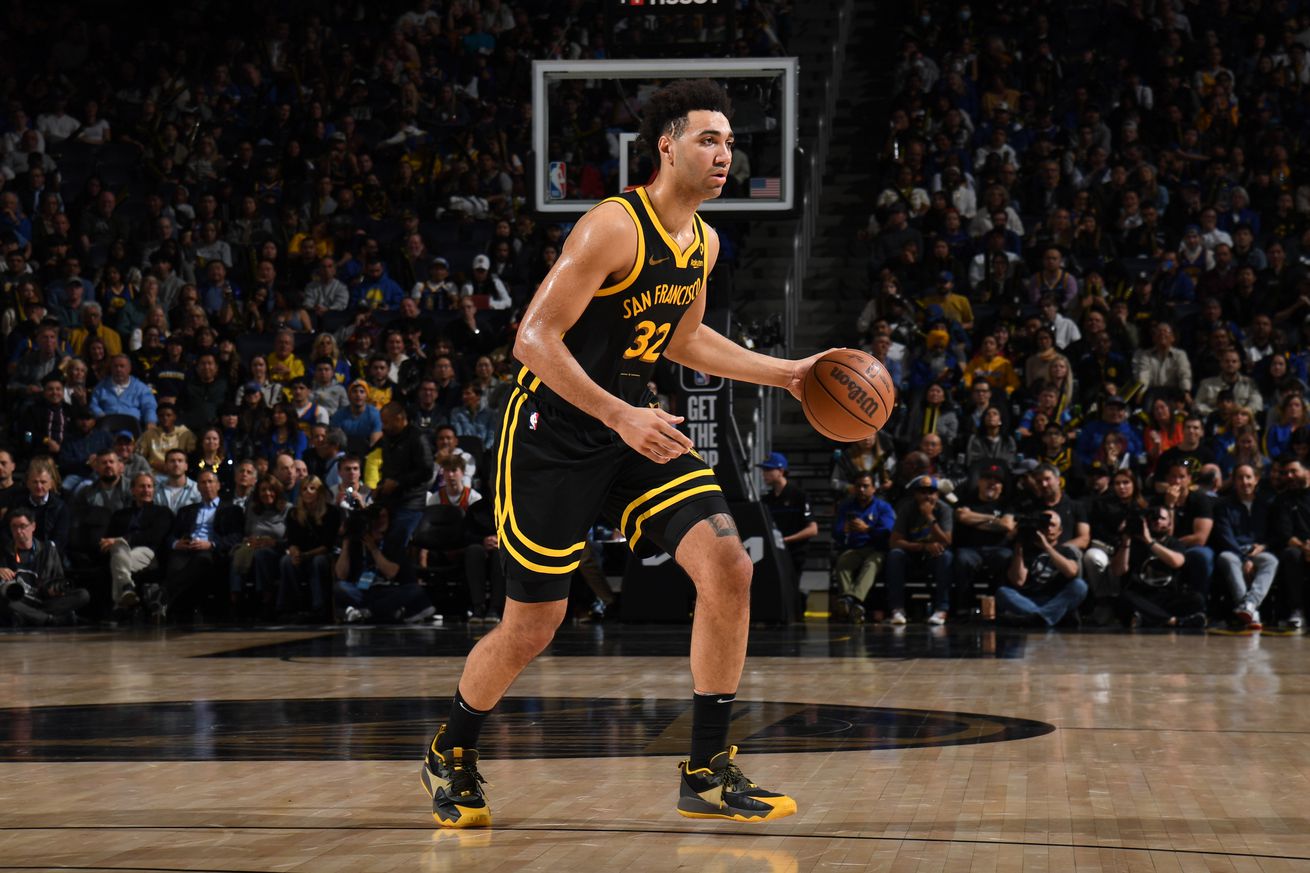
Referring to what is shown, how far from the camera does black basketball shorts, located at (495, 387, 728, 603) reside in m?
4.09

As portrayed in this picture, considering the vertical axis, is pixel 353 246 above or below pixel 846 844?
above

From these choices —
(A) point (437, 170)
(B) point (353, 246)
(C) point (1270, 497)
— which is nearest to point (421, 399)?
(B) point (353, 246)

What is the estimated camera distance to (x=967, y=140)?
54.7 feet

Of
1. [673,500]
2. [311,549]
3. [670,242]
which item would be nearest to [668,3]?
[311,549]

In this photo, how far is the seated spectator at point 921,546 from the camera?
11680 mm

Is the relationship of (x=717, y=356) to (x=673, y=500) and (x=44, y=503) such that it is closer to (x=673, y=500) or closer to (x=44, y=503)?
(x=673, y=500)

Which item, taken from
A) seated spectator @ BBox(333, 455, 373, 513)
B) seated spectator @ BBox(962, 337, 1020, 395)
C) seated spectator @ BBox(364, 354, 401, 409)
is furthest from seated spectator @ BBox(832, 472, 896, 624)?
seated spectator @ BBox(364, 354, 401, 409)

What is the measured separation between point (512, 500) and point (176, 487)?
9.29 meters

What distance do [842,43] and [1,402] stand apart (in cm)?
999

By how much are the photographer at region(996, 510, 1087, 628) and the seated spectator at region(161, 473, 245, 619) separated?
222 inches

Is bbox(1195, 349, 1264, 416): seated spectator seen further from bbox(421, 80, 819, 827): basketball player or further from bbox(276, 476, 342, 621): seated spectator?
bbox(421, 80, 819, 827): basketball player

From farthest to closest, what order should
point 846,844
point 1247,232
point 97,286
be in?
point 97,286
point 1247,232
point 846,844

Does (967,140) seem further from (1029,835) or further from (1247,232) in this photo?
(1029,835)

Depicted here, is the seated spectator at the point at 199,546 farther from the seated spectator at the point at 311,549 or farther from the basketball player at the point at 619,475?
the basketball player at the point at 619,475
